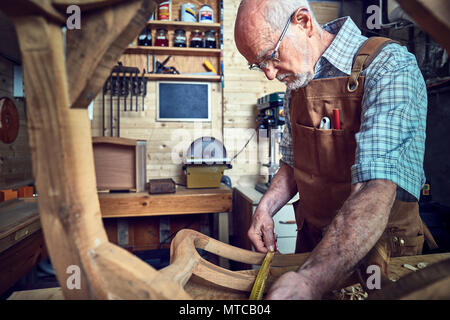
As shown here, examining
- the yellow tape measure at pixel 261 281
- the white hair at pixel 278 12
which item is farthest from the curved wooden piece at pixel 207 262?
the white hair at pixel 278 12

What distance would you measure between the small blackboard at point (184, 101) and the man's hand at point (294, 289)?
105 inches

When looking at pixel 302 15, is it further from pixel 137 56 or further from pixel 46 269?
pixel 46 269

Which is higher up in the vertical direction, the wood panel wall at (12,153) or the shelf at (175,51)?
the shelf at (175,51)

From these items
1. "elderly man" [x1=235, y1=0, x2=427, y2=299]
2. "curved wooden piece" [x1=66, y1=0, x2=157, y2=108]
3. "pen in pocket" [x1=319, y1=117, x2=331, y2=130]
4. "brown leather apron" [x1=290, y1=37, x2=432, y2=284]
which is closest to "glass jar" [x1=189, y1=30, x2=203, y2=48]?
"elderly man" [x1=235, y1=0, x2=427, y2=299]

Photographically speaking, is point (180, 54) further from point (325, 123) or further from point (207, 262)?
point (207, 262)

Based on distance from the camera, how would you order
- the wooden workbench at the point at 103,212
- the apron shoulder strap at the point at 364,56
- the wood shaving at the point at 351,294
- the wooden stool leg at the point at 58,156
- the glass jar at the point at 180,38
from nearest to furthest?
the wooden stool leg at the point at 58,156, the wood shaving at the point at 351,294, the apron shoulder strap at the point at 364,56, the wooden workbench at the point at 103,212, the glass jar at the point at 180,38

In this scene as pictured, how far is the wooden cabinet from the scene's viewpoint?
285 cm

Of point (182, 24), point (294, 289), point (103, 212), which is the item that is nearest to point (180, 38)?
point (182, 24)

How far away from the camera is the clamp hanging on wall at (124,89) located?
2756 mm

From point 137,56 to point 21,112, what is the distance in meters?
1.12

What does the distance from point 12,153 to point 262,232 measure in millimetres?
2301

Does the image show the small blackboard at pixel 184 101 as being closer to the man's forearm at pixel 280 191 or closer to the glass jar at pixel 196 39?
the glass jar at pixel 196 39

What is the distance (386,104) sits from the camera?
0.77 m

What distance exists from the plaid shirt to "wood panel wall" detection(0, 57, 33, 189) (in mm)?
2554
